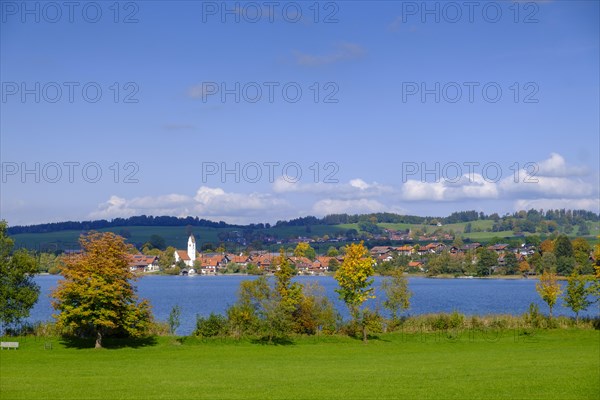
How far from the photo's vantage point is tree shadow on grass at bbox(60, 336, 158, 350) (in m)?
48.1

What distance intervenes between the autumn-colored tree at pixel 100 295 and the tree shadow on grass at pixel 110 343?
0.56 m

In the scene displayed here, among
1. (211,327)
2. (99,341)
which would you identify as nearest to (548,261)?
(211,327)

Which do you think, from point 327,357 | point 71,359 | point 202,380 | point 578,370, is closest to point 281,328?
point 327,357

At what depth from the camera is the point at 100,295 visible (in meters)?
46.9

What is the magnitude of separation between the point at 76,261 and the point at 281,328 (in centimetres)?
1465

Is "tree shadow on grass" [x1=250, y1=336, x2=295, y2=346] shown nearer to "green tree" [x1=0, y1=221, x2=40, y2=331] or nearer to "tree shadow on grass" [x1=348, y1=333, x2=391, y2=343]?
"tree shadow on grass" [x1=348, y1=333, x2=391, y2=343]

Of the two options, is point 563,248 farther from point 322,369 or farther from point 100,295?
point 322,369

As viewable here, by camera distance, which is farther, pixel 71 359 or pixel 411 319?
pixel 411 319

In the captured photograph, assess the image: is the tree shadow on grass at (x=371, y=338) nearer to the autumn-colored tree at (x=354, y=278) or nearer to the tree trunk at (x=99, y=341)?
the autumn-colored tree at (x=354, y=278)

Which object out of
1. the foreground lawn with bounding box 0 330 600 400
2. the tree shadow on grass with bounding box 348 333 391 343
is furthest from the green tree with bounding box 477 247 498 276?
the tree shadow on grass with bounding box 348 333 391 343

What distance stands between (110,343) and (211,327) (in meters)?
6.91

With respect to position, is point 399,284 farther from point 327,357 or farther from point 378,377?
point 378,377

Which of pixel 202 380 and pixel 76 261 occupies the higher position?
pixel 76 261

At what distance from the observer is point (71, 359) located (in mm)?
42312
